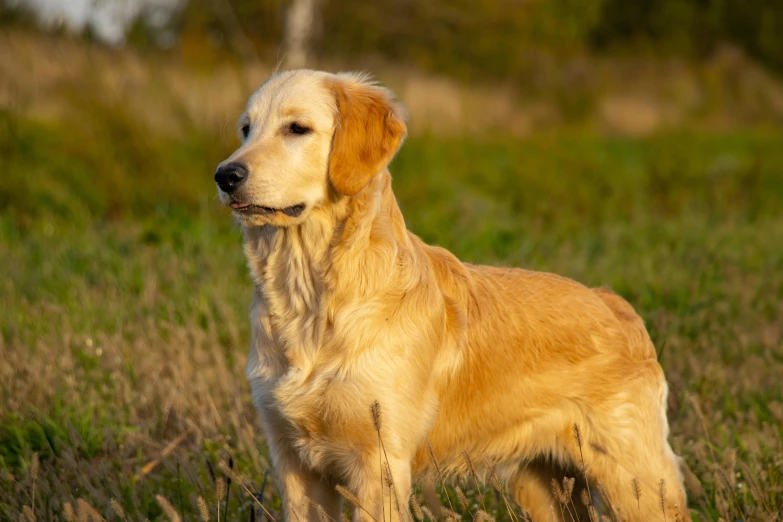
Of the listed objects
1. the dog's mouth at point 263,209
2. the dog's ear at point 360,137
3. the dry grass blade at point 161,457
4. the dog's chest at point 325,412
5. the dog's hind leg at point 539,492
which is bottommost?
the dog's hind leg at point 539,492

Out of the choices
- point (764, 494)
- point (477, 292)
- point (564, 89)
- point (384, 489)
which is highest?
point (477, 292)

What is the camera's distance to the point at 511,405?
10.4ft

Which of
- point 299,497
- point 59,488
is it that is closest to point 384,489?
point 299,497

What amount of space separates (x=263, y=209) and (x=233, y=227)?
433 mm

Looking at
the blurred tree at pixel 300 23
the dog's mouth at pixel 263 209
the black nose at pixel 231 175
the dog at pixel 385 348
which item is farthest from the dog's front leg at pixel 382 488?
the blurred tree at pixel 300 23

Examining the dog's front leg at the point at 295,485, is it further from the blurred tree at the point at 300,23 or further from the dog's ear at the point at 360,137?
the blurred tree at the point at 300,23

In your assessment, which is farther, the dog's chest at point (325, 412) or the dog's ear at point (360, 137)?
the dog's ear at point (360, 137)

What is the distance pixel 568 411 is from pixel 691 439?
1.25m

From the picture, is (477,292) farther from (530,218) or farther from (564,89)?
(564,89)

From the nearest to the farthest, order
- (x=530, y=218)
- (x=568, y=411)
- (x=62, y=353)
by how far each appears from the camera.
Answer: (x=568, y=411) < (x=62, y=353) < (x=530, y=218)

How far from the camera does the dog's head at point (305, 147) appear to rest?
298 cm

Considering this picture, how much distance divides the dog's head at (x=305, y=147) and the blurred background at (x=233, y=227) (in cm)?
64

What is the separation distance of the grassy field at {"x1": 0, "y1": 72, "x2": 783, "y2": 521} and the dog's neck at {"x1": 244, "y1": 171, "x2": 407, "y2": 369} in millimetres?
489

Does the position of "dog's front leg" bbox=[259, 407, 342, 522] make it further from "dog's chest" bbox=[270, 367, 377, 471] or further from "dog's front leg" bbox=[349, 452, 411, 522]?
"dog's front leg" bbox=[349, 452, 411, 522]
